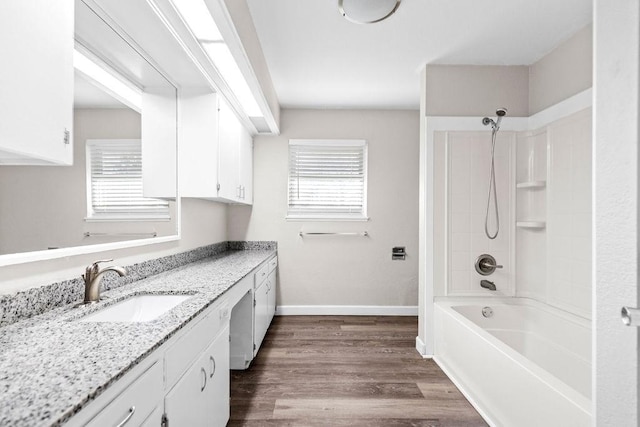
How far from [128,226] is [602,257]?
82.0 inches

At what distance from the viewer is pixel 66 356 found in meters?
0.89

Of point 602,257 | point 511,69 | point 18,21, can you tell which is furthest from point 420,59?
point 18,21

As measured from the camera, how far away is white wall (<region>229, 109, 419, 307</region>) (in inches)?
161

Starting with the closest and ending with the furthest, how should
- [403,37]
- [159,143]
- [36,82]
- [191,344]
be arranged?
[36,82] < [191,344] < [159,143] < [403,37]

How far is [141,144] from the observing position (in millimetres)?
2010

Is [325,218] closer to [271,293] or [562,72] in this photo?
[271,293]

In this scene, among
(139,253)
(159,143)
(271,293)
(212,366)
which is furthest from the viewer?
(271,293)

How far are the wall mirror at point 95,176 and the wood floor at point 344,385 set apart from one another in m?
1.26

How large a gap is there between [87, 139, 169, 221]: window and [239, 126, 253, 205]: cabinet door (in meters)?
1.41

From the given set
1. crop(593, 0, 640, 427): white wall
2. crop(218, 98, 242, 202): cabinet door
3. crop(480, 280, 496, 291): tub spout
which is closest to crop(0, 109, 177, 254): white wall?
crop(218, 98, 242, 202): cabinet door

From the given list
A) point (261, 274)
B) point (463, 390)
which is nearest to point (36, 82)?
point (261, 274)

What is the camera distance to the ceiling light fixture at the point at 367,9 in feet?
6.73

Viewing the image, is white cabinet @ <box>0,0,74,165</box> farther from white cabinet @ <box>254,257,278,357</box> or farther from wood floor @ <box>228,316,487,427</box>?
white cabinet @ <box>254,257,278,357</box>

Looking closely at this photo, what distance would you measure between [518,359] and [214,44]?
241 cm
